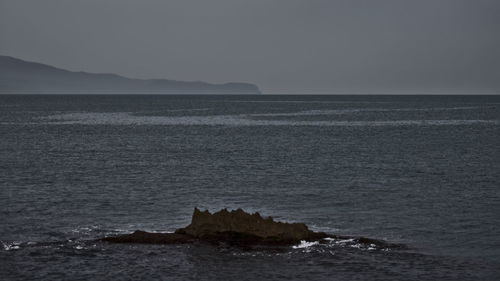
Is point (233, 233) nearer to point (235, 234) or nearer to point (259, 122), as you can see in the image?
point (235, 234)


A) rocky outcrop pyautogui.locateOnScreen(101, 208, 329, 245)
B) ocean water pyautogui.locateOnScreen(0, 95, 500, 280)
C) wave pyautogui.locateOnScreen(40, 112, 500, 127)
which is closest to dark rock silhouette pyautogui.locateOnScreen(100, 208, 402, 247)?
Answer: rocky outcrop pyautogui.locateOnScreen(101, 208, 329, 245)

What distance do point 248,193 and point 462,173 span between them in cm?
2471

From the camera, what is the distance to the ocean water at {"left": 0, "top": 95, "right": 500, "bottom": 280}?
30.4 m

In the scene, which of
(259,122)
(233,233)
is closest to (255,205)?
(233,233)

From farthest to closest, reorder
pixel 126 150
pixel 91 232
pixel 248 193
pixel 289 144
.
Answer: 1. pixel 289 144
2. pixel 126 150
3. pixel 248 193
4. pixel 91 232

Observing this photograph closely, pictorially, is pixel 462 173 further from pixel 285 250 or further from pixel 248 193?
pixel 285 250

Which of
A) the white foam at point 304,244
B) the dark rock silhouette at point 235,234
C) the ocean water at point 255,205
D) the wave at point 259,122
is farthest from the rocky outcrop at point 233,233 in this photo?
the wave at point 259,122

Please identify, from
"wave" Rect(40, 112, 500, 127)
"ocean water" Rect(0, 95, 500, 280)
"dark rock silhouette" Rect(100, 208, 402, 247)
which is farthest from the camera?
"wave" Rect(40, 112, 500, 127)

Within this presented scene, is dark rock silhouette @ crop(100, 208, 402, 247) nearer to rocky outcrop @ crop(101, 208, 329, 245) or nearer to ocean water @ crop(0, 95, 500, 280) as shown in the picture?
rocky outcrop @ crop(101, 208, 329, 245)

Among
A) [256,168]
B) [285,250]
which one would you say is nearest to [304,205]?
[285,250]

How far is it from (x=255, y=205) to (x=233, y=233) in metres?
10.5

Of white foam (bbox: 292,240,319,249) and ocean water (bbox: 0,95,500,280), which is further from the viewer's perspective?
white foam (bbox: 292,240,319,249)

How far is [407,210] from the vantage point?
43750 millimetres

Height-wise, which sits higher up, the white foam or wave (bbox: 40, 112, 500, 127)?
wave (bbox: 40, 112, 500, 127)
